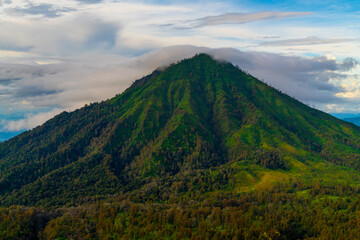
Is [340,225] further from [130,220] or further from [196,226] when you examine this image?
[130,220]

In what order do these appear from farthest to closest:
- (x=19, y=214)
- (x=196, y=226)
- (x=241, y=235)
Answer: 1. (x=19, y=214)
2. (x=196, y=226)
3. (x=241, y=235)

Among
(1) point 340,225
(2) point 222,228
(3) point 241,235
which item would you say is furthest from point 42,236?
(1) point 340,225

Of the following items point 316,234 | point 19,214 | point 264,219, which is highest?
point 19,214

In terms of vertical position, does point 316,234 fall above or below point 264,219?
below

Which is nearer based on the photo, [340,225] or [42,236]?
[42,236]

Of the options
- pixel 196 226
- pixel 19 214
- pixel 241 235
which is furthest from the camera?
pixel 19 214

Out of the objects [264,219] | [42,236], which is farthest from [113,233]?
[264,219]

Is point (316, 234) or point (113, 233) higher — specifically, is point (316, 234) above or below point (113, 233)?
below

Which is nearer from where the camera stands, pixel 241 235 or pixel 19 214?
pixel 241 235

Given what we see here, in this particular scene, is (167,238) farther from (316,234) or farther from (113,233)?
(316,234)
